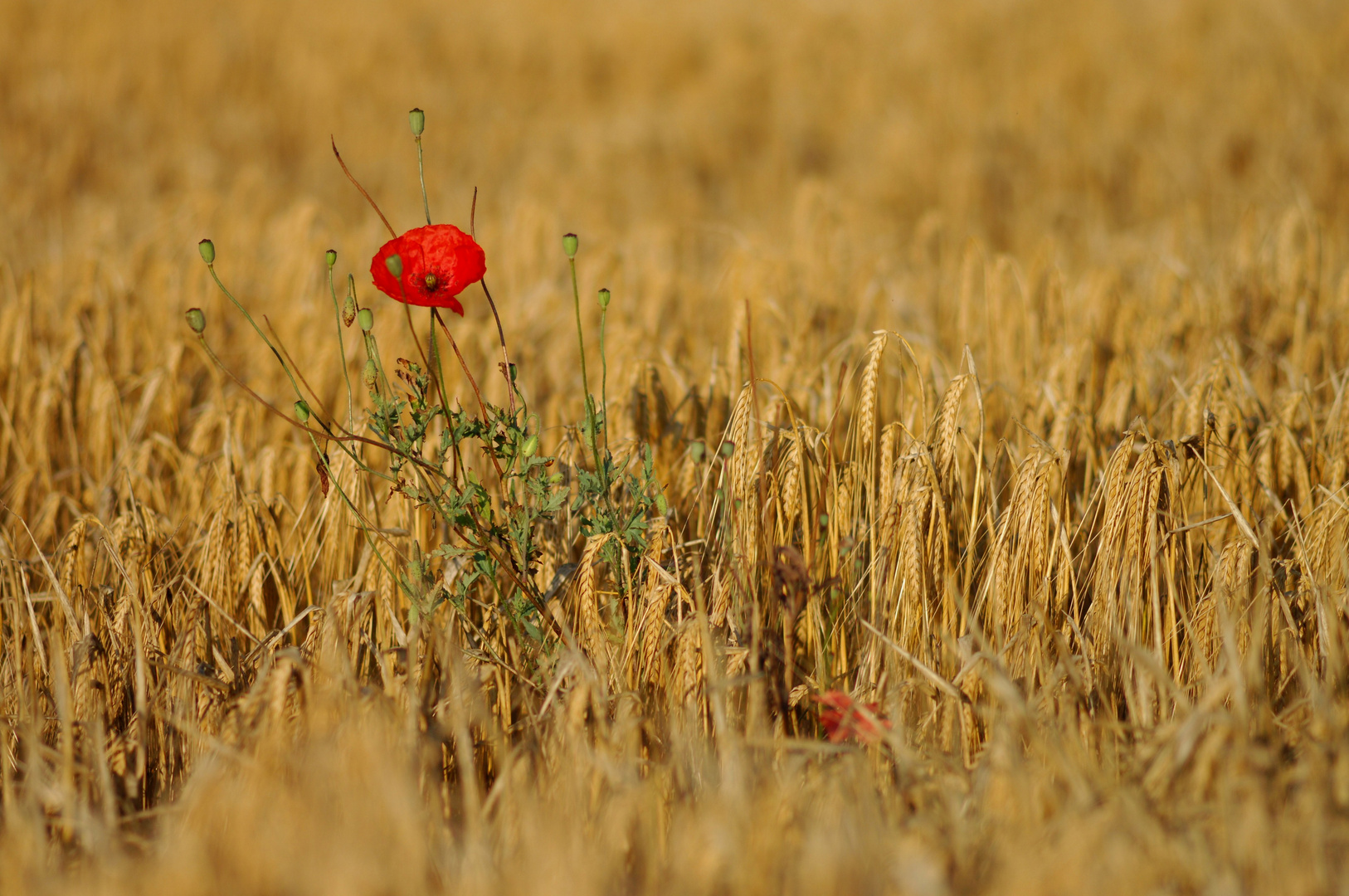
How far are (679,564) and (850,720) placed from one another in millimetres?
389

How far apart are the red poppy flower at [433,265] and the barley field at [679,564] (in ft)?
0.29

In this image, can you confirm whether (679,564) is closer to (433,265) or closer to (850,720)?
(850,720)

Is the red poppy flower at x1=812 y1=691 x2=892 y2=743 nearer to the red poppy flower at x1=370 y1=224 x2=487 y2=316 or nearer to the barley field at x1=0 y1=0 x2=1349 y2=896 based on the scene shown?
the barley field at x1=0 y1=0 x2=1349 y2=896

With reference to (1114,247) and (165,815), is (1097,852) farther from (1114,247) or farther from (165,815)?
(1114,247)

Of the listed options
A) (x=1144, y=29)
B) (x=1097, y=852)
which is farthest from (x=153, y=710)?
(x=1144, y=29)

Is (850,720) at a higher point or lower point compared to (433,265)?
lower

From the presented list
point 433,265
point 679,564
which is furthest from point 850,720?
point 433,265

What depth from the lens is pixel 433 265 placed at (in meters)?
0.97

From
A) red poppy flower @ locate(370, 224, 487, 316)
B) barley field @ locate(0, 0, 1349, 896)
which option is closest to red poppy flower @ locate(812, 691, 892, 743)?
barley field @ locate(0, 0, 1349, 896)

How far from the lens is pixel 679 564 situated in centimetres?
129

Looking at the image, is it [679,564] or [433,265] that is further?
[679,564]

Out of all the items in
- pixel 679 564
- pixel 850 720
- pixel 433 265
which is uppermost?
pixel 433 265

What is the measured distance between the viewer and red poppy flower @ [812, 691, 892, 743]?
950 mm

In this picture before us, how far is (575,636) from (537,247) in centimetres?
188
